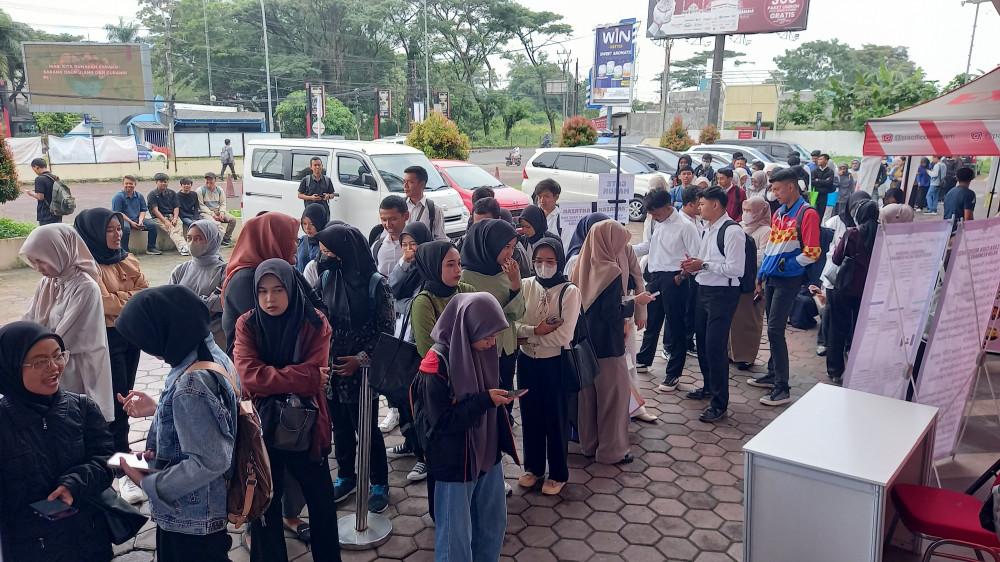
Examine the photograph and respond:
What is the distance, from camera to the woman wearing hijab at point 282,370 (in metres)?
2.79

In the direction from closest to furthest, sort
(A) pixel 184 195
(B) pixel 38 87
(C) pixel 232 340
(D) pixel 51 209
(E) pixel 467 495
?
(E) pixel 467 495 < (C) pixel 232 340 < (D) pixel 51 209 < (A) pixel 184 195 < (B) pixel 38 87

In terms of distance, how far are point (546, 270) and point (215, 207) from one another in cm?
960

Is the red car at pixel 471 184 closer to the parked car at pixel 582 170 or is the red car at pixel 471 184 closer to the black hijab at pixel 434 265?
the parked car at pixel 582 170

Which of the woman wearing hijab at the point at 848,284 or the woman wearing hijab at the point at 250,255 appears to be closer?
the woman wearing hijab at the point at 250,255

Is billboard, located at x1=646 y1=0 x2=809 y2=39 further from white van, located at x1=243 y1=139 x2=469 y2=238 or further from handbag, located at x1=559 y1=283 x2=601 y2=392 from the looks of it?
handbag, located at x1=559 y1=283 x2=601 y2=392

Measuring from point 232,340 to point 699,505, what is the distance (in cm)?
291

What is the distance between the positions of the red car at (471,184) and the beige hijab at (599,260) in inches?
284

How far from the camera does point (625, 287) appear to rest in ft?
14.8

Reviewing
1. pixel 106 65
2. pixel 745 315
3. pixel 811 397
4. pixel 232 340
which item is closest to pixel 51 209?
pixel 232 340

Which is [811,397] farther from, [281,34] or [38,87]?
[281,34]

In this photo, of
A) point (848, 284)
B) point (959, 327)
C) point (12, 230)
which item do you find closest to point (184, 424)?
point (959, 327)

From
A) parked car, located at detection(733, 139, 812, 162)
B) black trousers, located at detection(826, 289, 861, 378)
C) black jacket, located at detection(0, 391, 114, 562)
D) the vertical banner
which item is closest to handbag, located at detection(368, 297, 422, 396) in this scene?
black jacket, located at detection(0, 391, 114, 562)

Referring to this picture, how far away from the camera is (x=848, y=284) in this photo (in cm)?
551

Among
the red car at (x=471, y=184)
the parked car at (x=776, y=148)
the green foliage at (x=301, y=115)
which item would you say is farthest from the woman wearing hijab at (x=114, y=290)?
the green foliage at (x=301, y=115)
